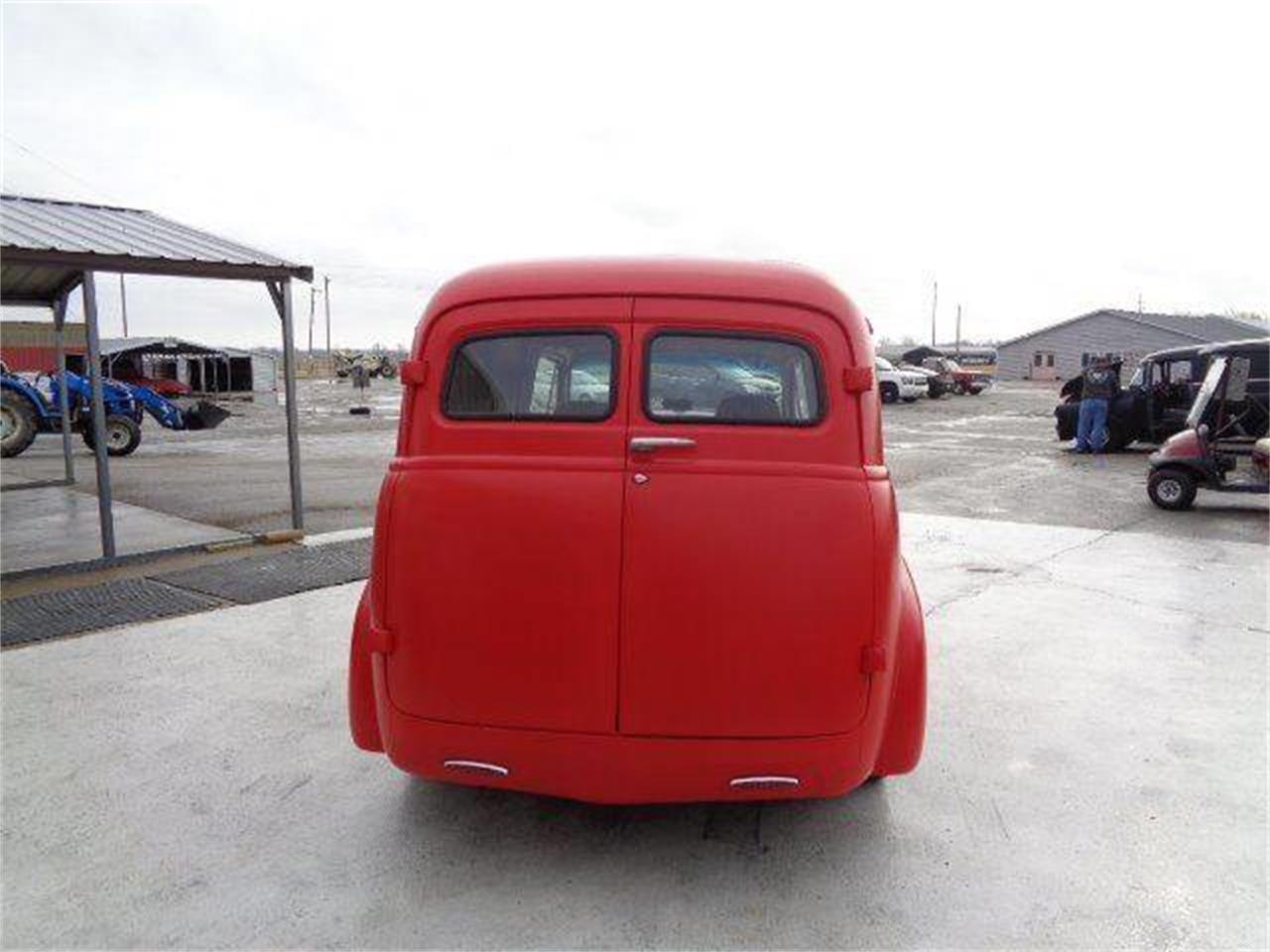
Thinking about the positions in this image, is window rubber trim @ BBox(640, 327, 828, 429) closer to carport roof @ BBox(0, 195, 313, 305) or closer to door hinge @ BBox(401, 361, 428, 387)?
door hinge @ BBox(401, 361, 428, 387)

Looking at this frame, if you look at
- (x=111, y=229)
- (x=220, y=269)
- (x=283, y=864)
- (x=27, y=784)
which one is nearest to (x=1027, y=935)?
(x=283, y=864)

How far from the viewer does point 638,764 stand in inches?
108

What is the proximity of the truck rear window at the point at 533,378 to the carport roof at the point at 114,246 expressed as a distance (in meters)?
4.76

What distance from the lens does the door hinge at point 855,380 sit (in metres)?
2.85

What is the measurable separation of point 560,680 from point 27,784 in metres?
2.45

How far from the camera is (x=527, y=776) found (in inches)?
112

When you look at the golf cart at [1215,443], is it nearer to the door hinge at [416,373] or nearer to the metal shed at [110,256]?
the metal shed at [110,256]

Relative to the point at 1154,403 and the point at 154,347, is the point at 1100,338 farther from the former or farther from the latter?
the point at 154,347

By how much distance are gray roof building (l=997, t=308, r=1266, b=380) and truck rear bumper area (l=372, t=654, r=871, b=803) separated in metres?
53.3

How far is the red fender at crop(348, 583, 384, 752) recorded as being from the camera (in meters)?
3.23

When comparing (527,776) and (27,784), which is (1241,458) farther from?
(27,784)

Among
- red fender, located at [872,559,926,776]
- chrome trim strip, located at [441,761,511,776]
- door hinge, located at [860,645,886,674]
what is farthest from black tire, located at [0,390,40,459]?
door hinge, located at [860,645,886,674]

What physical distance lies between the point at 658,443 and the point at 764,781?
1.11m

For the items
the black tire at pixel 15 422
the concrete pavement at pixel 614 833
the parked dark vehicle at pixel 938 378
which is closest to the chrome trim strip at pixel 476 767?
the concrete pavement at pixel 614 833
